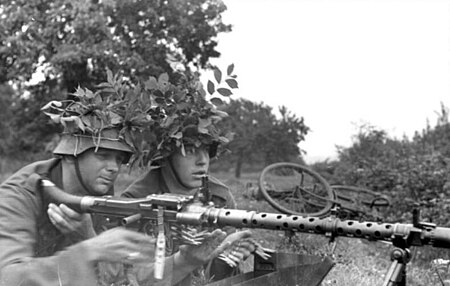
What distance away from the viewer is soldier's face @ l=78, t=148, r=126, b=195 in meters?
3.87

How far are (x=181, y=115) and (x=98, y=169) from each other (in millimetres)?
943

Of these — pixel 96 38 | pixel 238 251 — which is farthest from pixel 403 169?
pixel 238 251

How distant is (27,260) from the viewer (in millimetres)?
3414

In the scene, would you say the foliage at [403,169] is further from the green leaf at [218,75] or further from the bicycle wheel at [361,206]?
the green leaf at [218,75]

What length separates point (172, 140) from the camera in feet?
15.2

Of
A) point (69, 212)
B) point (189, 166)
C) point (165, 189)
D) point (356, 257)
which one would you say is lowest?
point (356, 257)

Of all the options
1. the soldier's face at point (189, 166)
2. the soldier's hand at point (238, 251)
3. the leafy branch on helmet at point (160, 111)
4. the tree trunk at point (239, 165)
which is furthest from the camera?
the tree trunk at point (239, 165)

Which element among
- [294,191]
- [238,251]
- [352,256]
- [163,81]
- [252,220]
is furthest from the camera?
[294,191]

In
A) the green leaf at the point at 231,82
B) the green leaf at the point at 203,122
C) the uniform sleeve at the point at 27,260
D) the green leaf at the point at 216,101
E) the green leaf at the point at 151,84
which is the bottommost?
the uniform sleeve at the point at 27,260

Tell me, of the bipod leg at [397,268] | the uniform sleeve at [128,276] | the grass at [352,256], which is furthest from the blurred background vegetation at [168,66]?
the bipod leg at [397,268]

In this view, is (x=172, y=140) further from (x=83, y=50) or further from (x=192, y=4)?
(x=83, y=50)

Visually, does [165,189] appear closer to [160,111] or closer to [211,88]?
[160,111]

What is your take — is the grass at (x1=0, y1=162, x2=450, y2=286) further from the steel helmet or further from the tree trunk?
the tree trunk

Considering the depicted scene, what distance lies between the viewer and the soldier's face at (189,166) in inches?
183
